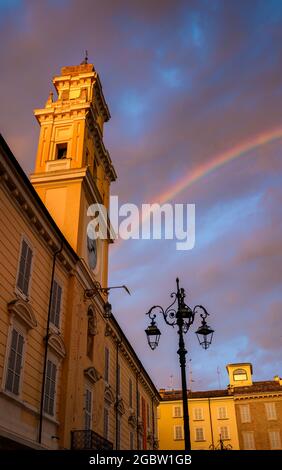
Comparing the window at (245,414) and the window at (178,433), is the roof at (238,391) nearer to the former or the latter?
the window at (245,414)

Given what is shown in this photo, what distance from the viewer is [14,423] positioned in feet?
50.6

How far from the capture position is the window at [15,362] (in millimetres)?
15430

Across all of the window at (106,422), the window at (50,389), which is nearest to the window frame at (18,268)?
the window at (50,389)

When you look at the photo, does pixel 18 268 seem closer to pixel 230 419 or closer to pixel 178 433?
pixel 230 419

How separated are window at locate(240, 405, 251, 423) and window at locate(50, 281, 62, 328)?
4589 cm

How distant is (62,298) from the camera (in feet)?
69.9

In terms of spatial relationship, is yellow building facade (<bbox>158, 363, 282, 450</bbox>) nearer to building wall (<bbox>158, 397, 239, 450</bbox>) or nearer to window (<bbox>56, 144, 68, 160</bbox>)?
building wall (<bbox>158, 397, 239, 450</bbox>)

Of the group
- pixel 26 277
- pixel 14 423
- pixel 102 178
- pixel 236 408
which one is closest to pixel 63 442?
pixel 14 423

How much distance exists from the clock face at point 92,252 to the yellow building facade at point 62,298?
0.18ft

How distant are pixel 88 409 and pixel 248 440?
41.9m

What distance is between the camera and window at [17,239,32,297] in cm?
1718
